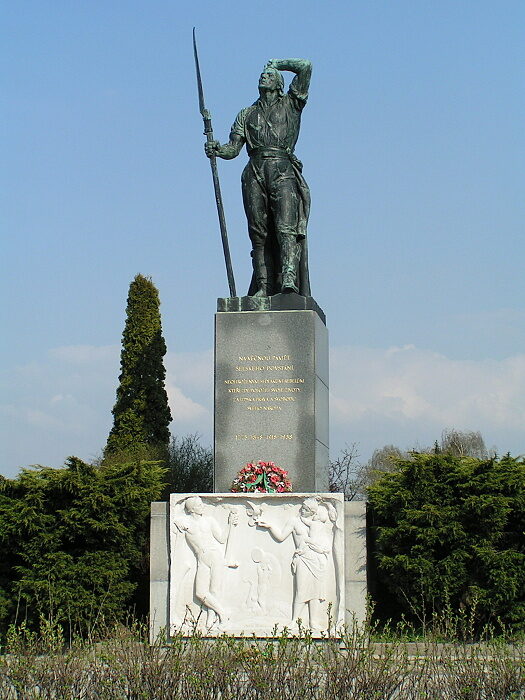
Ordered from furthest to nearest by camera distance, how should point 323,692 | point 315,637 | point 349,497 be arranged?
point 349,497 < point 315,637 < point 323,692

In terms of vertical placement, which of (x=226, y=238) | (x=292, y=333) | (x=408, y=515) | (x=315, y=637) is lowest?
(x=315, y=637)

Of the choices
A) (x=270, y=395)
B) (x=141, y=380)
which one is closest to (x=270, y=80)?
(x=270, y=395)

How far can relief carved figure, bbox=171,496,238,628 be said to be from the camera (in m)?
10.5

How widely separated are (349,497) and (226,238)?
912 centimetres

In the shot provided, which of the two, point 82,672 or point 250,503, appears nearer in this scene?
point 82,672

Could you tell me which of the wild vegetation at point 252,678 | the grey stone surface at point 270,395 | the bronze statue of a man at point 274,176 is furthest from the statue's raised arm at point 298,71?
the wild vegetation at point 252,678

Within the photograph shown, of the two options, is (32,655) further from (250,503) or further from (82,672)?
(250,503)

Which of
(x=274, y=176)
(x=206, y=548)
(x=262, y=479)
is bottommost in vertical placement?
(x=206, y=548)

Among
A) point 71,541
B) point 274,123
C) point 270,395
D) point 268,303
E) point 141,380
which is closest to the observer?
point 71,541

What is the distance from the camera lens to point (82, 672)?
6863mm

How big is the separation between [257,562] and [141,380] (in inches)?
422

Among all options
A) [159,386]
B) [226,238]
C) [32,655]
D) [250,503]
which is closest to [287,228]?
[226,238]

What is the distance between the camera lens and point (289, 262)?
12.3m

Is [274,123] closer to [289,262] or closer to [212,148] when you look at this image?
[212,148]
